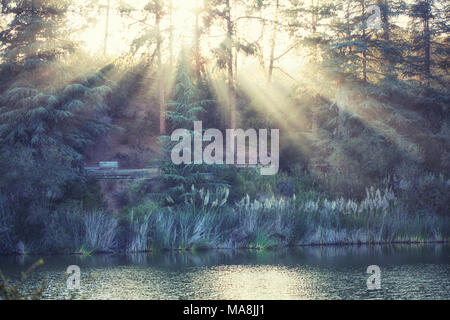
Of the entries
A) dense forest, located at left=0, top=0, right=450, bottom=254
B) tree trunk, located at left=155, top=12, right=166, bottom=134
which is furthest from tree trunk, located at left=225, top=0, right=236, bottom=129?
tree trunk, located at left=155, top=12, right=166, bottom=134

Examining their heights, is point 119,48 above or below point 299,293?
above

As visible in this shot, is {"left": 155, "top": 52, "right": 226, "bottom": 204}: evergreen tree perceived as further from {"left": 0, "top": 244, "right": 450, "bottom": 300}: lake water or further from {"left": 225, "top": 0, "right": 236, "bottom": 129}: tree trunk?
{"left": 225, "top": 0, "right": 236, "bottom": 129}: tree trunk

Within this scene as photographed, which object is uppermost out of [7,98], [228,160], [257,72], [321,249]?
[257,72]

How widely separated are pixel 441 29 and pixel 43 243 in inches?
1071

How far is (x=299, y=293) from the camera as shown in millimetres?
12695

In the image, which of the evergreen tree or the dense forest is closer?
the dense forest

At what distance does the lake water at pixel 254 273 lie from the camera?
499 inches

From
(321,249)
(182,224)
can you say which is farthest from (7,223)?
(321,249)

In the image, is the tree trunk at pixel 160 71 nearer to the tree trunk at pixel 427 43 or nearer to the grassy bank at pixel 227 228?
the grassy bank at pixel 227 228

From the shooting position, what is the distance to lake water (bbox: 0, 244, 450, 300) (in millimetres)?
12672

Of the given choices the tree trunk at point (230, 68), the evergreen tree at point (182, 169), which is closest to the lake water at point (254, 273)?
the evergreen tree at point (182, 169)

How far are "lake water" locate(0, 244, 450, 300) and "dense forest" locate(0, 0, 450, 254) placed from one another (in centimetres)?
135

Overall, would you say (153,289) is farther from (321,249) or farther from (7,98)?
(7,98)
